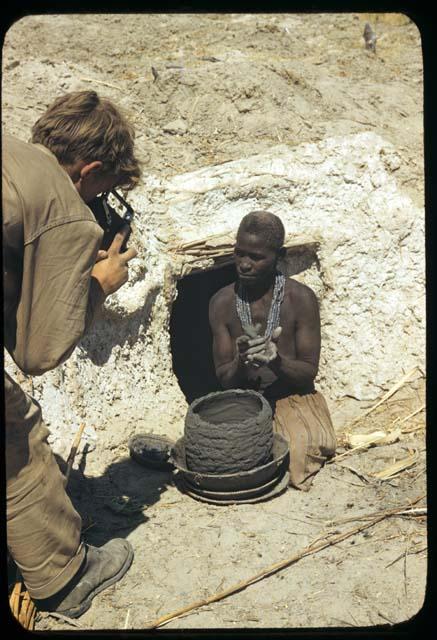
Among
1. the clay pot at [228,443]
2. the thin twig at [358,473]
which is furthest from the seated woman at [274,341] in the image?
the clay pot at [228,443]

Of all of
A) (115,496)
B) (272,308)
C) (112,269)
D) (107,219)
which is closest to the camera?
(112,269)

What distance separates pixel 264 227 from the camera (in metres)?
4.99

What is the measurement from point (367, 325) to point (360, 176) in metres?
1.29

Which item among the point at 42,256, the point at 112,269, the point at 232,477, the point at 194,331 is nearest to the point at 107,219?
the point at 112,269

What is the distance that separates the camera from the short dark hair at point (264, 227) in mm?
4980

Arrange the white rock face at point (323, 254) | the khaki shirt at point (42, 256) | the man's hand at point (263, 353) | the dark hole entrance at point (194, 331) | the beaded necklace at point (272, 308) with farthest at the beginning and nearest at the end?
1. the dark hole entrance at point (194, 331)
2. the white rock face at point (323, 254)
3. the beaded necklace at point (272, 308)
4. the man's hand at point (263, 353)
5. the khaki shirt at point (42, 256)

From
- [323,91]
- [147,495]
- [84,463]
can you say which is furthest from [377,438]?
[323,91]

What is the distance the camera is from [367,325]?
19.8 feet

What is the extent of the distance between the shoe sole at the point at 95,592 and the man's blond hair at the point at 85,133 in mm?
2077

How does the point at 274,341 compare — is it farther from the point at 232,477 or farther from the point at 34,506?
the point at 34,506

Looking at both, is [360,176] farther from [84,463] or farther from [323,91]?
[84,463]

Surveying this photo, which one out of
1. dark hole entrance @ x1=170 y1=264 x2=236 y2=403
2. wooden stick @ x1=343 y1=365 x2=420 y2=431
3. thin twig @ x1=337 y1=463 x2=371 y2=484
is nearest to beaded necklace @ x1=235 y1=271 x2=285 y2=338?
thin twig @ x1=337 y1=463 x2=371 y2=484

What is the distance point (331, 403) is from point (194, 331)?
2.08 m

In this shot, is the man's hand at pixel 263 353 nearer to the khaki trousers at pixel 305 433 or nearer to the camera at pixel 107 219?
the khaki trousers at pixel 305 433
